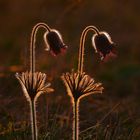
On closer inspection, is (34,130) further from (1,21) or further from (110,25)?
(1,21)

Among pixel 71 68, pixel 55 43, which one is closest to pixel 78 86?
pixel 55 43

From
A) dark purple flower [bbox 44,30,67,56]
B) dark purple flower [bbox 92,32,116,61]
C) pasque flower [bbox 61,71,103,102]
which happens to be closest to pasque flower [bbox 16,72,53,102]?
A: pasque flower [bbox 61,71,103,102]

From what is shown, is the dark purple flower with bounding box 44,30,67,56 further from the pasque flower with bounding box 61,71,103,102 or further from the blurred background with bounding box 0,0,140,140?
the blurred background with bounding box 0,0,140,140

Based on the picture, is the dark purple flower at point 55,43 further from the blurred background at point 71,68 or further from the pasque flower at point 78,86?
the blurred background at point 71,68

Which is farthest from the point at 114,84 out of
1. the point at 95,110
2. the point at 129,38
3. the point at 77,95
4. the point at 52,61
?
the point at 77,95

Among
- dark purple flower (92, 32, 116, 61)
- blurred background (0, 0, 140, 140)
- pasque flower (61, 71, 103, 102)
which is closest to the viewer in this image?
pasque flower (61, 71, 103, 102)

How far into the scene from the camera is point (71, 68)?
7.12 meters

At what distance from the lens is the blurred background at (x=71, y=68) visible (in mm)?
4570

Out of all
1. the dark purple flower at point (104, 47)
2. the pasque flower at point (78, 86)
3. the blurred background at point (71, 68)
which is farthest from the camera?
the blurred background at point (71, 68)

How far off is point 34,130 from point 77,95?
392mm

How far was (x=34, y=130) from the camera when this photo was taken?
149 inches

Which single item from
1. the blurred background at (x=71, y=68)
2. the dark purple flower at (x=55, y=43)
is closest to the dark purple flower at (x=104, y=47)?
the dark purple flower at (x=55, y=43)

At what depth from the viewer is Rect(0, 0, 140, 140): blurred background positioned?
15.0 feet

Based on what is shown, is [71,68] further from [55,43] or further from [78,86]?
[78,86]
